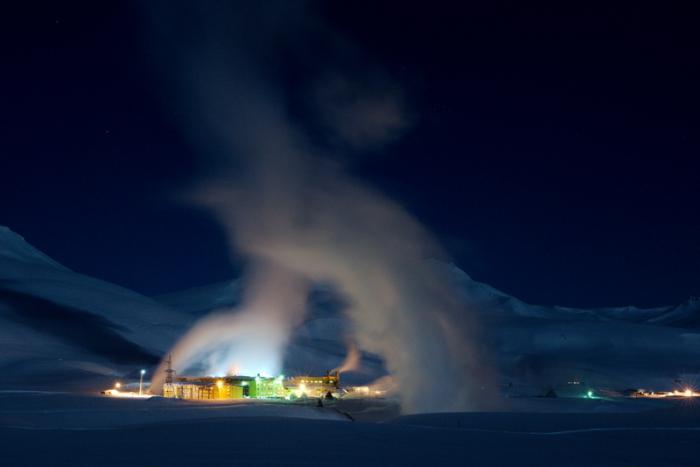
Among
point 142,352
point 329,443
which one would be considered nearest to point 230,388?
point 329,443

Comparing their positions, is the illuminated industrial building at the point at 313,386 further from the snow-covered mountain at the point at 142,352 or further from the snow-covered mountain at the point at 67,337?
the snow-covered mountain at the point at 67,337

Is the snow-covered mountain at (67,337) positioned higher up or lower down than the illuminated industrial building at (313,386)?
higher up

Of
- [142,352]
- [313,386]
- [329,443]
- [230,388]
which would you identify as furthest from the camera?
[142,352]

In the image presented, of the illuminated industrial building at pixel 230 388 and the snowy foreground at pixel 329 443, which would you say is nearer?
the snowy foreground at pixel 329 443

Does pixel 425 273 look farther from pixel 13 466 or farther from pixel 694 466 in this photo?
pixel 13 466

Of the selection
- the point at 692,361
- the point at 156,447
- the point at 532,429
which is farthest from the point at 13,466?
the point at 692,361

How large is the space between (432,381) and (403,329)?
545 centimetres

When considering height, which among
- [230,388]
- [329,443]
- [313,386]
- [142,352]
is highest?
[142,352]

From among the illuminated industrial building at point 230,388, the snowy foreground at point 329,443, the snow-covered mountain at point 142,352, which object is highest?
the snow-covered mountain at point 142,352

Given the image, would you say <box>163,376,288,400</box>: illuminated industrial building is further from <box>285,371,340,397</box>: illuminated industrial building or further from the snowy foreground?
the snowy foreground

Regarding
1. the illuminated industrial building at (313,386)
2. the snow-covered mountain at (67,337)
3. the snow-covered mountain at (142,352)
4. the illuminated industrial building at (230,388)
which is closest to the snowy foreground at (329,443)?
the illuminated industrial building at (230,388)

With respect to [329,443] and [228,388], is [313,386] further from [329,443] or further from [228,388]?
[329,443]

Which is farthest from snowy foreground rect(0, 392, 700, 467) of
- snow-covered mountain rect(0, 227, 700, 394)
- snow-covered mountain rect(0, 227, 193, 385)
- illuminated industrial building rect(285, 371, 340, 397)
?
snow-covered mountain rect(0, 227, 700, 394)

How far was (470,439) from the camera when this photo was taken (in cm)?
2631
